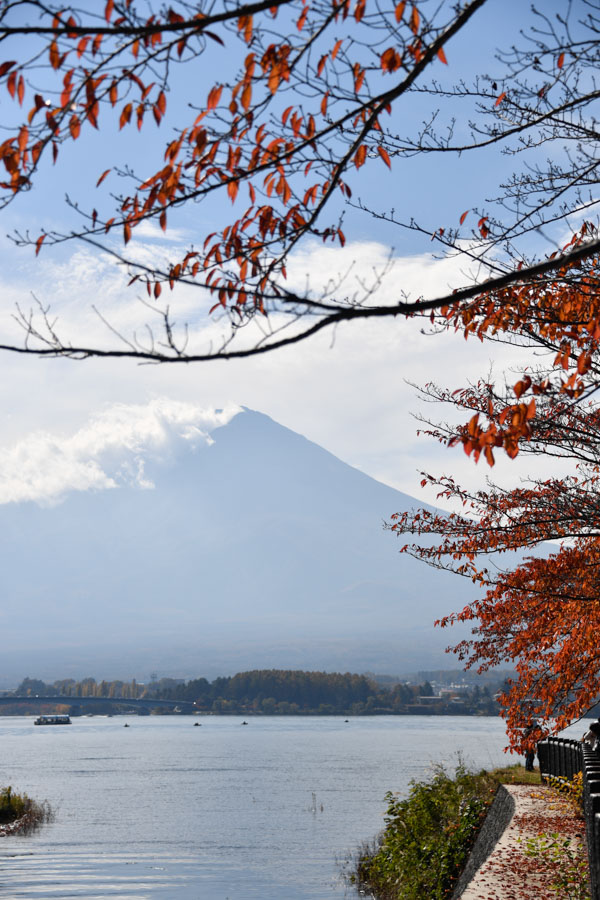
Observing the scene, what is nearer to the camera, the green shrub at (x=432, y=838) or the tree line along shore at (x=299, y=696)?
the green shrub at (x=432, y=838)

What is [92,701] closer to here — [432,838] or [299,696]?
[299,696]

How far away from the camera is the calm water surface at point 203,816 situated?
27.9m

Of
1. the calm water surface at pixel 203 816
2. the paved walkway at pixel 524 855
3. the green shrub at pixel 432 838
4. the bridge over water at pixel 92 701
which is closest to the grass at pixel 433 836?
the green shrub at pixel 432 838

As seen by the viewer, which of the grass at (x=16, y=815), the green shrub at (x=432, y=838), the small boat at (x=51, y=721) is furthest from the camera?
the small boat at (x=51, y=721)

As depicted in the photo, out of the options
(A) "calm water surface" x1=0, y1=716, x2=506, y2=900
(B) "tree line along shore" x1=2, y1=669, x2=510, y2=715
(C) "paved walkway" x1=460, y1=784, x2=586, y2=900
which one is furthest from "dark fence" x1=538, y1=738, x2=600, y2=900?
(B) "tree line along shore" x1=2, y1=669, x2=510, y2=715

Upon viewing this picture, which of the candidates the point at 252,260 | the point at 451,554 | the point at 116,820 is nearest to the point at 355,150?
the point at 252,260

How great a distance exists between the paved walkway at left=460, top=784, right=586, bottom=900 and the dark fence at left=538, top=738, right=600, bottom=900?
0.95 meters

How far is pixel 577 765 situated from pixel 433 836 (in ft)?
12.2

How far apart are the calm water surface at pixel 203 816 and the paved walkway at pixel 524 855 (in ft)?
32.2

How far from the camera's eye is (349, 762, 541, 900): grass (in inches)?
632

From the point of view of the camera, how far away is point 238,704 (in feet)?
636

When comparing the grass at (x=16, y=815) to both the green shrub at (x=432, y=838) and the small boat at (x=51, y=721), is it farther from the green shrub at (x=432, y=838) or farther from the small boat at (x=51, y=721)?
the small boat at (x=51, y=721)

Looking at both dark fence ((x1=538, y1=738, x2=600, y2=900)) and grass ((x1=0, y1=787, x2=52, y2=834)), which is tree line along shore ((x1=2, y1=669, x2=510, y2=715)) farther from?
dark fence ((x1=538, y1=738, x2=600, y2=900))

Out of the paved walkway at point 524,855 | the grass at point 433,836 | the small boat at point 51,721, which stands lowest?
the small boat at point 51,721
